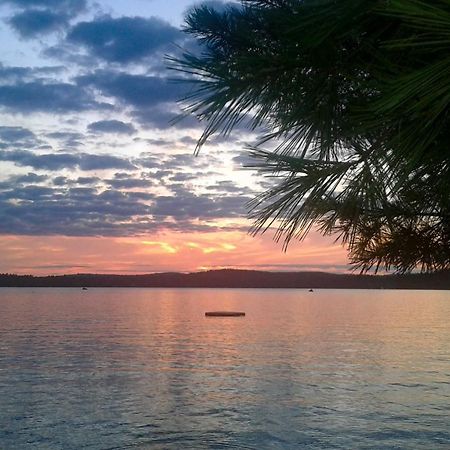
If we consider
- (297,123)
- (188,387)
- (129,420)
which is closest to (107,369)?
(188,387)

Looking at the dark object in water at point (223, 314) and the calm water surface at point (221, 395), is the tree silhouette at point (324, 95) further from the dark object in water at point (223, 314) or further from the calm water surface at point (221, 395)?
the dark object in water at point (223, 314)

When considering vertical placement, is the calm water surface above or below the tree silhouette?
below

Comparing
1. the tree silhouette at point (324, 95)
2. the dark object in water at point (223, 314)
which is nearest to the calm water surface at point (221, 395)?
the tree silhouette at point (324, 95)

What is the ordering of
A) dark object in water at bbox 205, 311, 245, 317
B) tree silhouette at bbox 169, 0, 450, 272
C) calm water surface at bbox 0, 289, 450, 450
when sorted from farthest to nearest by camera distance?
dark object in water at bbox 205, 311, 245, 317 → calm water surface at bbox 0, 289, 450, 450 → tree silhouette at bbox 169, 0, 450, 272

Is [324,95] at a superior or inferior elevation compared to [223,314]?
superior

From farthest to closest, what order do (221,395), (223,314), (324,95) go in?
(223,314)
(221,395)
(324,95)

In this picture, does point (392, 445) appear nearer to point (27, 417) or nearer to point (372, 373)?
point (27, 417)

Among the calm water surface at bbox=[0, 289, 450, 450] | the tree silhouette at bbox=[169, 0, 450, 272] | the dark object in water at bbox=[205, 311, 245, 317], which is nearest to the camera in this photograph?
the tree silhouette at bbox=[169, 0, 450, 272]

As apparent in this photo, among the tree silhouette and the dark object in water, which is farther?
the dark object in water

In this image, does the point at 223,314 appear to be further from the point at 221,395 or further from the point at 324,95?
the point at 324,95

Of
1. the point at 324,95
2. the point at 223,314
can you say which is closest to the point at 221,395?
the point at 324,95

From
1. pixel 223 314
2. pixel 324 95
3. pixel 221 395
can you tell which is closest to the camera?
pixel 324 95

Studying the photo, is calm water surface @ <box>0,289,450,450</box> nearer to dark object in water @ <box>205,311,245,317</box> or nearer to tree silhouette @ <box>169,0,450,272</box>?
tree silhouette @ <box>169,0,450,272</box>

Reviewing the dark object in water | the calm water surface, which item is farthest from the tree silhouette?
the dark object in water
